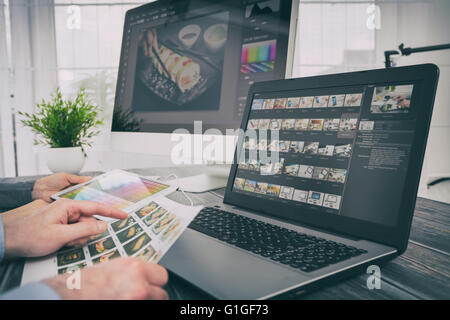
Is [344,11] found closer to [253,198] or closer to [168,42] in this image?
[168,42]

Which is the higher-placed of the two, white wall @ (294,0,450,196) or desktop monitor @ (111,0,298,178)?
white wall @ (294,0,450,196)

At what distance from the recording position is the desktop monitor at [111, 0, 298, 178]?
0.82 metres

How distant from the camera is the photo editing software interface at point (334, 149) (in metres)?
0.47

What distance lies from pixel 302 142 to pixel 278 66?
0.94ft

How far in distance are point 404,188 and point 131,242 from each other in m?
0.38

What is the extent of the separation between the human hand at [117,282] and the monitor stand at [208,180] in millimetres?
575

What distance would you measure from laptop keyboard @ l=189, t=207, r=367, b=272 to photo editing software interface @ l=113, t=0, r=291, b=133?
0.39m

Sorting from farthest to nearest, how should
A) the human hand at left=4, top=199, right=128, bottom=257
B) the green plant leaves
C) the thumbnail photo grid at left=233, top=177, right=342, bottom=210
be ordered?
the green plant leaves < the thumbnail photo grid at left=233, top=177, right=342, bottom=210 < the human hand at left=4, top=199, right=128, bottom=257

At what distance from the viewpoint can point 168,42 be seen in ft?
3.45

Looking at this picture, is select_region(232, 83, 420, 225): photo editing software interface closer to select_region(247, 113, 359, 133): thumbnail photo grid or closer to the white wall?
select_region(247, 113, 359, 133): thumbnail photo grid

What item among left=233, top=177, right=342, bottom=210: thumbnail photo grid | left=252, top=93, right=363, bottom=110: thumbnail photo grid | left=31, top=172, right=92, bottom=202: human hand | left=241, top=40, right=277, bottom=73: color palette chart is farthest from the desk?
left=241, top=40, right=277, bottom=73: color palette chart

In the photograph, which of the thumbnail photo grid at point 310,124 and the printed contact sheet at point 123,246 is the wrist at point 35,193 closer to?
the printed contact sheet at point 123,246

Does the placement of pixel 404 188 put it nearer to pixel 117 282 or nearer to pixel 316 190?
pixel 316 190
